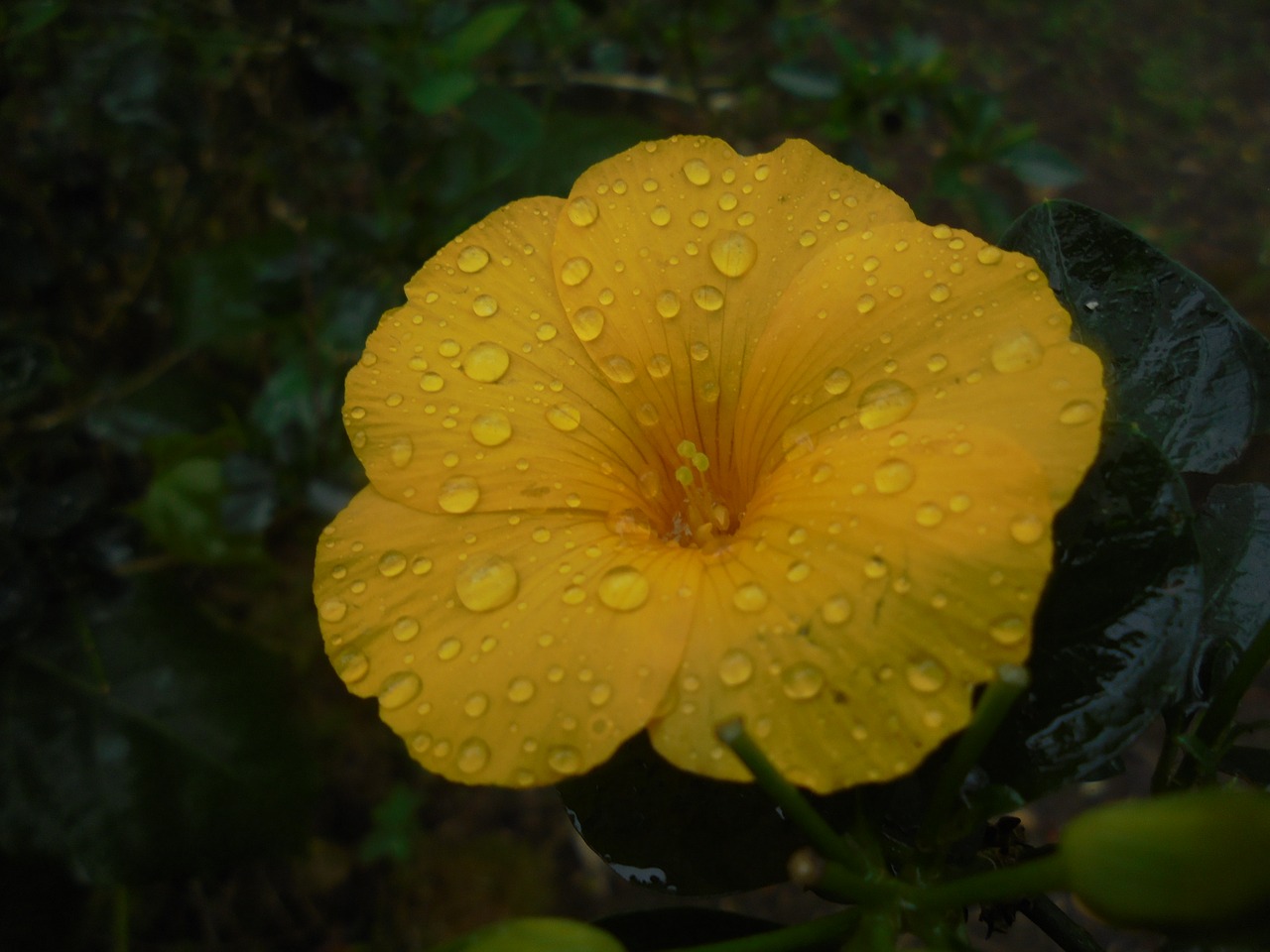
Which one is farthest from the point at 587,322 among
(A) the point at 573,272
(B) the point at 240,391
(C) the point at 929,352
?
(B) the point at 240,391

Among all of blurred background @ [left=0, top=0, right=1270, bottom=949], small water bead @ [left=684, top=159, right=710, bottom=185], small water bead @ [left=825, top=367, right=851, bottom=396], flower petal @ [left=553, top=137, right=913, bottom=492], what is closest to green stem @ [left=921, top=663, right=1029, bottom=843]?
small water bead @ [left=825, top=367, right=851, bottom=396]

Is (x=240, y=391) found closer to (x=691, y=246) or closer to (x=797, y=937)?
(x=691, y=246)

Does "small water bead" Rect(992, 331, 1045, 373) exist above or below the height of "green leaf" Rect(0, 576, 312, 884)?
above

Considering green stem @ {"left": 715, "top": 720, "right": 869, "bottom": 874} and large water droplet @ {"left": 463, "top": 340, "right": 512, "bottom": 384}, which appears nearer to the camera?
green stem @ {"left": 715, "top": 720, "right": 869, "bottom": 874}

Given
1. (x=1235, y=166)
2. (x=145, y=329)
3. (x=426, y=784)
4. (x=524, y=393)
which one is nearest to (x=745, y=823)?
(x=524, y=393)

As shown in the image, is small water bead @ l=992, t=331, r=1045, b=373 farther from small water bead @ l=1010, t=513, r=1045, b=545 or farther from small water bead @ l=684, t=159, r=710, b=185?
small water bead @ l=684, t=159, r=710, b=185

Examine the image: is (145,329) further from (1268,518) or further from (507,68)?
(1268,518)
